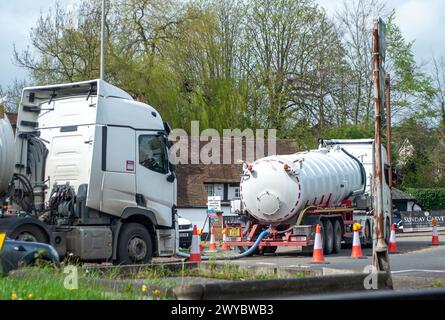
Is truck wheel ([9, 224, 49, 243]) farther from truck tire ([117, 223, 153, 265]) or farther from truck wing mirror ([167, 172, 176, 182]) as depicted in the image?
truck wing mirror ([167, 172, 176, 182])

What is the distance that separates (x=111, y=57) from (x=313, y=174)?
721 inches

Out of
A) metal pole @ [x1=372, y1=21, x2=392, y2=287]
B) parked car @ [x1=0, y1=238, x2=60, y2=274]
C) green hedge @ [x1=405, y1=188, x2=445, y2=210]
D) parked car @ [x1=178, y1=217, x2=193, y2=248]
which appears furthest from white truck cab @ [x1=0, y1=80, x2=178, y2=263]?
green hedge @ [x1=405, y1=188, x2=445, y2=210]

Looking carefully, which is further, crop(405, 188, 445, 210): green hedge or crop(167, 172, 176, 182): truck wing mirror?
crop(405, 188, 445, 210): green hedge

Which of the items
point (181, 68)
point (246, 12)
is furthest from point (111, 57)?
point (246, 12)

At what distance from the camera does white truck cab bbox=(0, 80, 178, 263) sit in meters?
14.7

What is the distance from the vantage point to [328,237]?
75.1 feet

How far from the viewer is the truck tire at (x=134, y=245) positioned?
15.2m

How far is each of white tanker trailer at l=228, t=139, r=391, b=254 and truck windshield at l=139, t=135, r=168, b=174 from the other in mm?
5874

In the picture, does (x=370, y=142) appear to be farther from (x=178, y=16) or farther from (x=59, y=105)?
(x=178, y=16)

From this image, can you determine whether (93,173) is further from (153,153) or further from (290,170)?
(290,170)

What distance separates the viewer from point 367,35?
51438mm

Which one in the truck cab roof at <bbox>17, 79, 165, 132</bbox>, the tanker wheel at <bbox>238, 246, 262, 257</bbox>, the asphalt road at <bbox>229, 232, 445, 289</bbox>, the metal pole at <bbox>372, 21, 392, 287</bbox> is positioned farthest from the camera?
the tanker wheel at <bbox>238, 246, 262, 257</bbox>

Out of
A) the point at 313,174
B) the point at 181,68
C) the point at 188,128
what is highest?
the point at 181,68

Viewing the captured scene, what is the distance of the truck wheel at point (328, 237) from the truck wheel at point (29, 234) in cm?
1076
